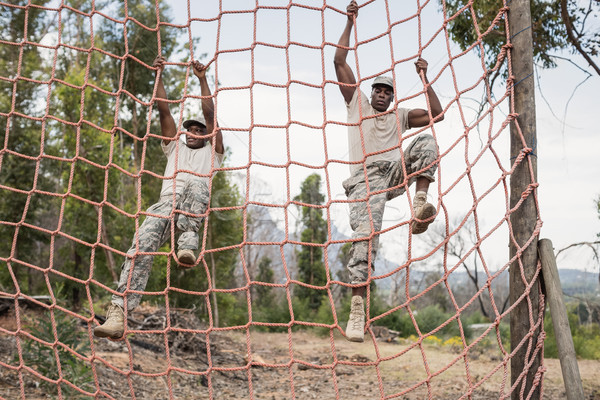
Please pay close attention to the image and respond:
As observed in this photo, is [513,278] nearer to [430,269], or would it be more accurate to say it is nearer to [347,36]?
[347,36]

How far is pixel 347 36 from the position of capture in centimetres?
292

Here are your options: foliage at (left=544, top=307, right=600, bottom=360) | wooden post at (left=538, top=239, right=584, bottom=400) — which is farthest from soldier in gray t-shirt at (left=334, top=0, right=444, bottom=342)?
foliage at (left=544, top=307, right=600, bottom=360)

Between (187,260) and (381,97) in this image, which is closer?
(187,260)

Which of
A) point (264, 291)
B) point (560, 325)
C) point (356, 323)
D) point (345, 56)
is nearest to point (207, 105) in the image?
point (345, 56)

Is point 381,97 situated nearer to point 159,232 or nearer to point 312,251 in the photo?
point 159,232

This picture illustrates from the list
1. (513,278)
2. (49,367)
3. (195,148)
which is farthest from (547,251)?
(49,367)

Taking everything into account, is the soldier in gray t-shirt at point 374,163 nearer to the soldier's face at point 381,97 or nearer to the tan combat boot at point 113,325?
the soldier's face at point 381,97

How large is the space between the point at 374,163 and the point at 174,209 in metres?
0.99

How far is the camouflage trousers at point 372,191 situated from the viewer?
102 inches

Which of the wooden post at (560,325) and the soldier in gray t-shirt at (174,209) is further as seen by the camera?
the soldier in gray t-shirt at (174,209)

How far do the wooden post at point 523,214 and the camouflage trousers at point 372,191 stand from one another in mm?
401

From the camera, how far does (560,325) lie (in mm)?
2283

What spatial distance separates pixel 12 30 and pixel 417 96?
12744 mm

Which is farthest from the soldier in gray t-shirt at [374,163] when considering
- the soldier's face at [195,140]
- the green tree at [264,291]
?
the green tree at [264,291]
